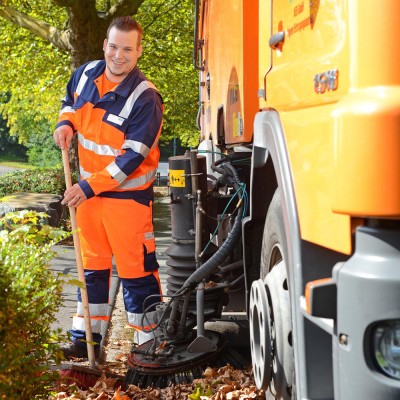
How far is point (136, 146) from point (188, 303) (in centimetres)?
102

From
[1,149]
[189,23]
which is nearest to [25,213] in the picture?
[189,23]

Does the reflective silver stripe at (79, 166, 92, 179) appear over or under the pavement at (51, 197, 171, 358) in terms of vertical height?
over

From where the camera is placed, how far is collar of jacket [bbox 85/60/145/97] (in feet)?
17.1

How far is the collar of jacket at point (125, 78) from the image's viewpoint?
522 cm

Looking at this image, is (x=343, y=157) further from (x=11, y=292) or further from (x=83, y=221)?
(x=83, y=221)

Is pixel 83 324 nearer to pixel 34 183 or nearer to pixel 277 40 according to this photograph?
pixel 277 40

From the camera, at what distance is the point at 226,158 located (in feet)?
15.5

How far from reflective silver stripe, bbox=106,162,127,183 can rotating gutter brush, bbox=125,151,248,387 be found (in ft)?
1.06

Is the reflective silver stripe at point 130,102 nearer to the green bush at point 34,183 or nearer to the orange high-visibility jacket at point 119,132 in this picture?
the orange high-visibility jacket at point 119,132

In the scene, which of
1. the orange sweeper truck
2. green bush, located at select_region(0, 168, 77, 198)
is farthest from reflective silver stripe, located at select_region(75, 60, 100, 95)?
Result: green bush, located at select_region(0, 168, 77, 198)

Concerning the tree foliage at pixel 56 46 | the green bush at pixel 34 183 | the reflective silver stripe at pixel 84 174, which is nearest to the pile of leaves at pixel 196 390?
the reflective silver stripe at pixel 84 174

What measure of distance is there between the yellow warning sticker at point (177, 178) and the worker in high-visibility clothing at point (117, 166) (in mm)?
275

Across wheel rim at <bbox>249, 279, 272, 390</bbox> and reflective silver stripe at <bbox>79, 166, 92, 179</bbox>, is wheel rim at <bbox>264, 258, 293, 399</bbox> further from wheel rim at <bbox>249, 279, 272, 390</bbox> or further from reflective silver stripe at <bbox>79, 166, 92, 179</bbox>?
reflective silver stripe at <bbox>79, 166, 92, 179</bbox>

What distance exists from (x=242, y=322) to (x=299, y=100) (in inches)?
102
